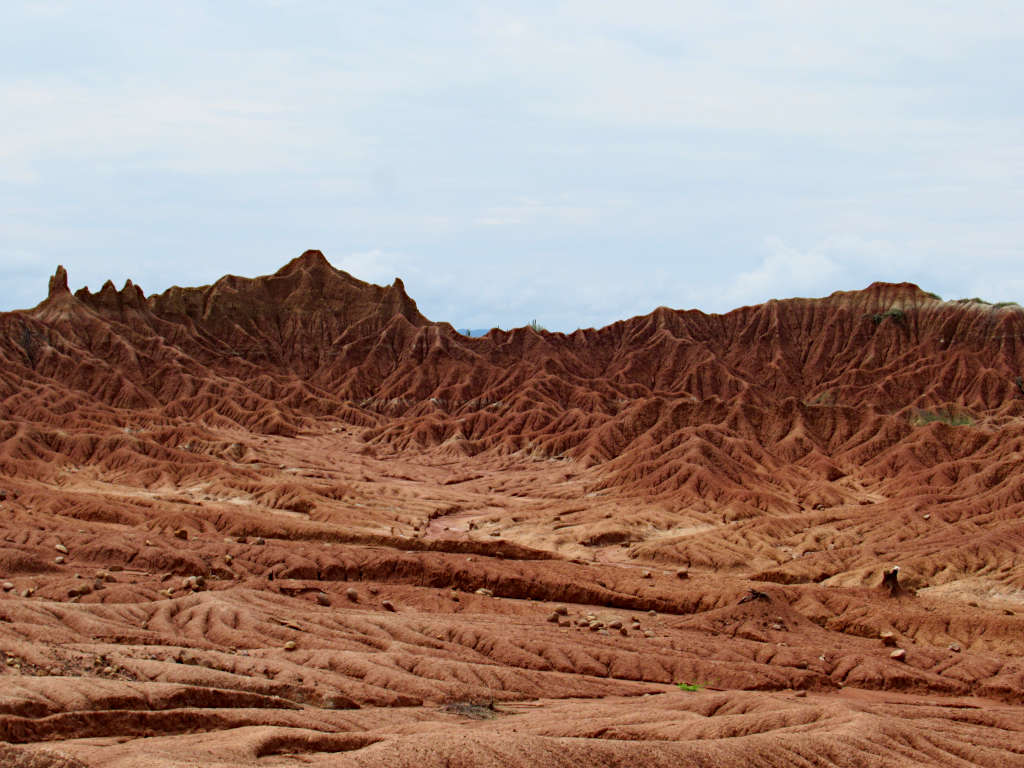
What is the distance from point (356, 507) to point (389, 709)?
7495cm

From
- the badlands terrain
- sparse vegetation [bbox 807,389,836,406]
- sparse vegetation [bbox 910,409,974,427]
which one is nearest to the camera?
the badlands terrain

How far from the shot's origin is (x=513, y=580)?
67438mm

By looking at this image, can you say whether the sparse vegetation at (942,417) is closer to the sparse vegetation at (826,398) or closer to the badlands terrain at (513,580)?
the badlands terrain at (513,580)

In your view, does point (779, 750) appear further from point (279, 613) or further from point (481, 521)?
point (481, 521)

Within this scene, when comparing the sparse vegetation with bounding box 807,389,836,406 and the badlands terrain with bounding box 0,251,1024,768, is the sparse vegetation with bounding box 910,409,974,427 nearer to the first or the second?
the badlands terrain with bounding box 0,251,1024,768

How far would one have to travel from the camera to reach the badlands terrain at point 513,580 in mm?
30109

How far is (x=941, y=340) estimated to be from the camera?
624 feet

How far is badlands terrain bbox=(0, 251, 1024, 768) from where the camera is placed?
98.8 ft

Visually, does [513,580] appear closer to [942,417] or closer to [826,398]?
[942,417]

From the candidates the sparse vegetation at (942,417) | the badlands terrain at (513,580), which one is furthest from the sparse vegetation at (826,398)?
the sparse vegetation at (942,417)

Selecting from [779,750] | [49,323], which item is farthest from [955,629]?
[49,323]

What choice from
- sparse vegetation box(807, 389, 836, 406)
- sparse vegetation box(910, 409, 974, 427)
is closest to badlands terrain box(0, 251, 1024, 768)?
sparse vegetation box(910, 409, 974, 427)

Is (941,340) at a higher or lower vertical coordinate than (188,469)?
higher

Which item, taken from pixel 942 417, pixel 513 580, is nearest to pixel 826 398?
pixel 942 417
